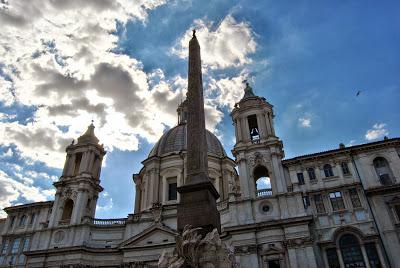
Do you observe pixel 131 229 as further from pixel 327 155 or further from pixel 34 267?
pixel 327 155

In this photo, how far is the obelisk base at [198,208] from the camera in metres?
12.9

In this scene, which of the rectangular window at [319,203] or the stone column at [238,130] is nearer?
the rectangular window at [319,203]

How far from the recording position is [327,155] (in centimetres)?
3066

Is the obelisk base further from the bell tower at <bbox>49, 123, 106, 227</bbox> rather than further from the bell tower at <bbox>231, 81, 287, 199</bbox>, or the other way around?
the bell tower at <bbox>49, 123, 106, 227</bbox>

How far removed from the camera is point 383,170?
28875 mm

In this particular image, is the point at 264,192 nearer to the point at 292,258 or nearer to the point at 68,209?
the point at 292,258

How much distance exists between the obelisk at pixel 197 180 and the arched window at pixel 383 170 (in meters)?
19.1

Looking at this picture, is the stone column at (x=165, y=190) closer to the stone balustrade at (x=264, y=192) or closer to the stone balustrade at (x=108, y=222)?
the stone balustrade at (x=108, y=222)

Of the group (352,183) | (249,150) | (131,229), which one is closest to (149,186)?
(131,229)

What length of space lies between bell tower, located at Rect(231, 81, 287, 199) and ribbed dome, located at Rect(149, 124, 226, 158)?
813 centimetres

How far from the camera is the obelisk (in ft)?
43.1

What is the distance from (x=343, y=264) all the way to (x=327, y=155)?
931cm

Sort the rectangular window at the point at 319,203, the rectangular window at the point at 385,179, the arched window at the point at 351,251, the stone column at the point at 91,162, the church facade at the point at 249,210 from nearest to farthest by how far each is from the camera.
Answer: the arched window at the point at 351,251 → the church facade at the point at 249,210 → the rectangular window at the point at 385,179 → the rectangular window at the point at 319,203 → the stone column at the point at 91,162

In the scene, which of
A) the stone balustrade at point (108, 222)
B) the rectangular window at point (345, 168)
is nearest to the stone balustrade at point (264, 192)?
the rectangular window at point (345, 168)
